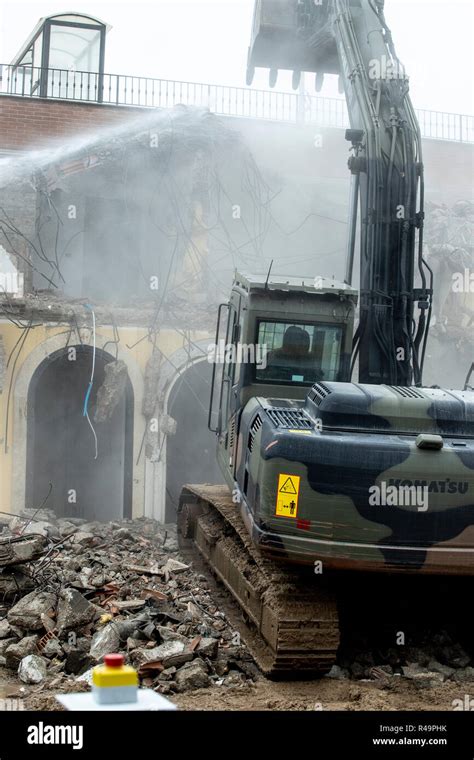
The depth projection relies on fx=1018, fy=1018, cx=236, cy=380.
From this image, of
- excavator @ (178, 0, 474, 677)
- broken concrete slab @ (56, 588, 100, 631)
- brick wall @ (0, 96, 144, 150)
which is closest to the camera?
excavator @ (178, 0, 474, 677)

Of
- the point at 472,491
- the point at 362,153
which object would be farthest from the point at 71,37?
the point at 472,491

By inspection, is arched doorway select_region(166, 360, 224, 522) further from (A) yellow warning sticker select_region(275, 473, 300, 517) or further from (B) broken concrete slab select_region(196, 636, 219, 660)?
(A) yellow warning sticker select_region(275, 473, 300, 517)

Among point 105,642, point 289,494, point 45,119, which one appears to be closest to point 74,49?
point 45,119

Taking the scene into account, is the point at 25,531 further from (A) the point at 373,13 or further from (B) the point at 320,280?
(A) the point at 373,13

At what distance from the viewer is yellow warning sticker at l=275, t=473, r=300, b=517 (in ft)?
24.9

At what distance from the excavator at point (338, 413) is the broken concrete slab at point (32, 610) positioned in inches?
69.2

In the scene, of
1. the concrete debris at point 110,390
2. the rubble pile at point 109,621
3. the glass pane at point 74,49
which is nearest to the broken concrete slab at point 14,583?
the rubble pile at point 109,621

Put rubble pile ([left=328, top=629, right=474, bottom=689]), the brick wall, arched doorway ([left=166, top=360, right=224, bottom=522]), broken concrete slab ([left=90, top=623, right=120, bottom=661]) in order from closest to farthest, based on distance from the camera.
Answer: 1. rubble pile ([left=328, top=629, right=474, bottom=689])
2. broken concrete slab ([left=90, top=623, right=120, bottom=661])
3. arched doorway ([left=166, top=360, right=224, bottom=522])
4. the brick wall

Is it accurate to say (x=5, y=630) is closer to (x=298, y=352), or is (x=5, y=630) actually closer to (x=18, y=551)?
(x=18, y=551)

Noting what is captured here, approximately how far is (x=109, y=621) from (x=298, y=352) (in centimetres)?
302

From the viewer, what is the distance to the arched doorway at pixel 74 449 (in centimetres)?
2219

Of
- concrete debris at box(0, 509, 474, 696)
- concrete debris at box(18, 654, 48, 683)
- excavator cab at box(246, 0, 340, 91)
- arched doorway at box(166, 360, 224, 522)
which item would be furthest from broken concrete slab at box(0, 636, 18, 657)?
arched doorway at box(166, 360, 224, 522)

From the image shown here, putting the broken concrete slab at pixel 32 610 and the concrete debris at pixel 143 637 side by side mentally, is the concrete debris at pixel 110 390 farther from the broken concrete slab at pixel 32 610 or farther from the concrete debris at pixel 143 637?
the broken concrete slab at pixel 32 610

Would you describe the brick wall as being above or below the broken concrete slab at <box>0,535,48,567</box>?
Result: above
